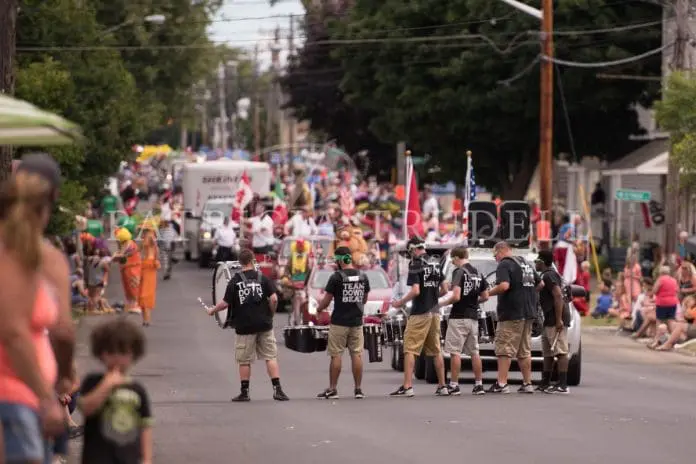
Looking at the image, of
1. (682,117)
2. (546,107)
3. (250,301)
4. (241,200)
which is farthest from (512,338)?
(241,200)

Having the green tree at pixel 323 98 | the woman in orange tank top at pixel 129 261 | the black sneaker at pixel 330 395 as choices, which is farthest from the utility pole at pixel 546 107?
the green tree at pixel 323 98

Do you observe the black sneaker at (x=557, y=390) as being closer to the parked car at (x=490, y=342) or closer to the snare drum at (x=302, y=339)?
the parked car at (x=490, y=342)

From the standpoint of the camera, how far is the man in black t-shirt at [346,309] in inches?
773

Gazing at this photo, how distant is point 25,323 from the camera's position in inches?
295

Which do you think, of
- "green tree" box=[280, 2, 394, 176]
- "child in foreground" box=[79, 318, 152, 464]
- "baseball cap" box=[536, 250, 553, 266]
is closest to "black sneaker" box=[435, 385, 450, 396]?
"baseball cap" box=[536, 250, 553, 266]

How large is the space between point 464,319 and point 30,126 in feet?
38.8

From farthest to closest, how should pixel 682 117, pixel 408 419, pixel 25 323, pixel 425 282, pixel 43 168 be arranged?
pixel 682 117, pixel 425 282, pixel 408 419, pixel 43 168, pixel 25 323

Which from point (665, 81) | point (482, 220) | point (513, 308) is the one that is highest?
point (665, 81)

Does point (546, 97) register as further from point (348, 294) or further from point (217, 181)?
point (217, 181)

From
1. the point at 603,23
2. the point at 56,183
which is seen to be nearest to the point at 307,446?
the point at 56,183

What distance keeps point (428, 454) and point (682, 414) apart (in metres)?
4.57

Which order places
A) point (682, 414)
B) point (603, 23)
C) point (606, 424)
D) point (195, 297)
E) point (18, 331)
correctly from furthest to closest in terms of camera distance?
point (603, 23), point (195, 297), point (682, 414), point (606, 424), point (18, 331)

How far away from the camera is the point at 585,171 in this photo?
63625mm

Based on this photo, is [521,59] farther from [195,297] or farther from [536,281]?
[536,281]
